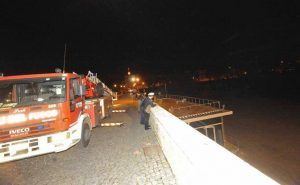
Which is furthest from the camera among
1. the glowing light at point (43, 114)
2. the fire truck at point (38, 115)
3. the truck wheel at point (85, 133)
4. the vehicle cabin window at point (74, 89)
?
the truck wheel at point (85, 133)

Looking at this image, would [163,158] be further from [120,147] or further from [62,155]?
[62,155]

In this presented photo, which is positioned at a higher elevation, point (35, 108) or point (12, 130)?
point (35, 108)

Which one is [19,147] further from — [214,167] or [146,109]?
[214,167]

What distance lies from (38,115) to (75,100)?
4.10 feet

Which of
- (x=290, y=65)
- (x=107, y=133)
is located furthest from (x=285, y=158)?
(x=290, y=65)

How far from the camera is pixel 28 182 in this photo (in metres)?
4.95

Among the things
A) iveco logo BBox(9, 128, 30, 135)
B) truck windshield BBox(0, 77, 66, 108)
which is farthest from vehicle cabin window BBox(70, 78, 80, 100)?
iveco logo BBox(9, 128, 30, 135)

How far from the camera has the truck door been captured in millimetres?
6309

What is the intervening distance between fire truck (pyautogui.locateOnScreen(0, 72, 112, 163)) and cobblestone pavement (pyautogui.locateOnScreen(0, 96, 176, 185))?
23.0 inches

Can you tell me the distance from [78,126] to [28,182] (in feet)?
7.11

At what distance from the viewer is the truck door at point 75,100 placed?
631cm

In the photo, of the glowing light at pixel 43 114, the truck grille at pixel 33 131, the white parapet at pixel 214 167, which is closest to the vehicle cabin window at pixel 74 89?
the glowing light at pixel 43 114

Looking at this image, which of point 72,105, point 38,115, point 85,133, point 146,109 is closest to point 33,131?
point 38,115

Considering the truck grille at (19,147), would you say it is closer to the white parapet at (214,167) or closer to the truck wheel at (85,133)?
the truck wheel at (85,133)
